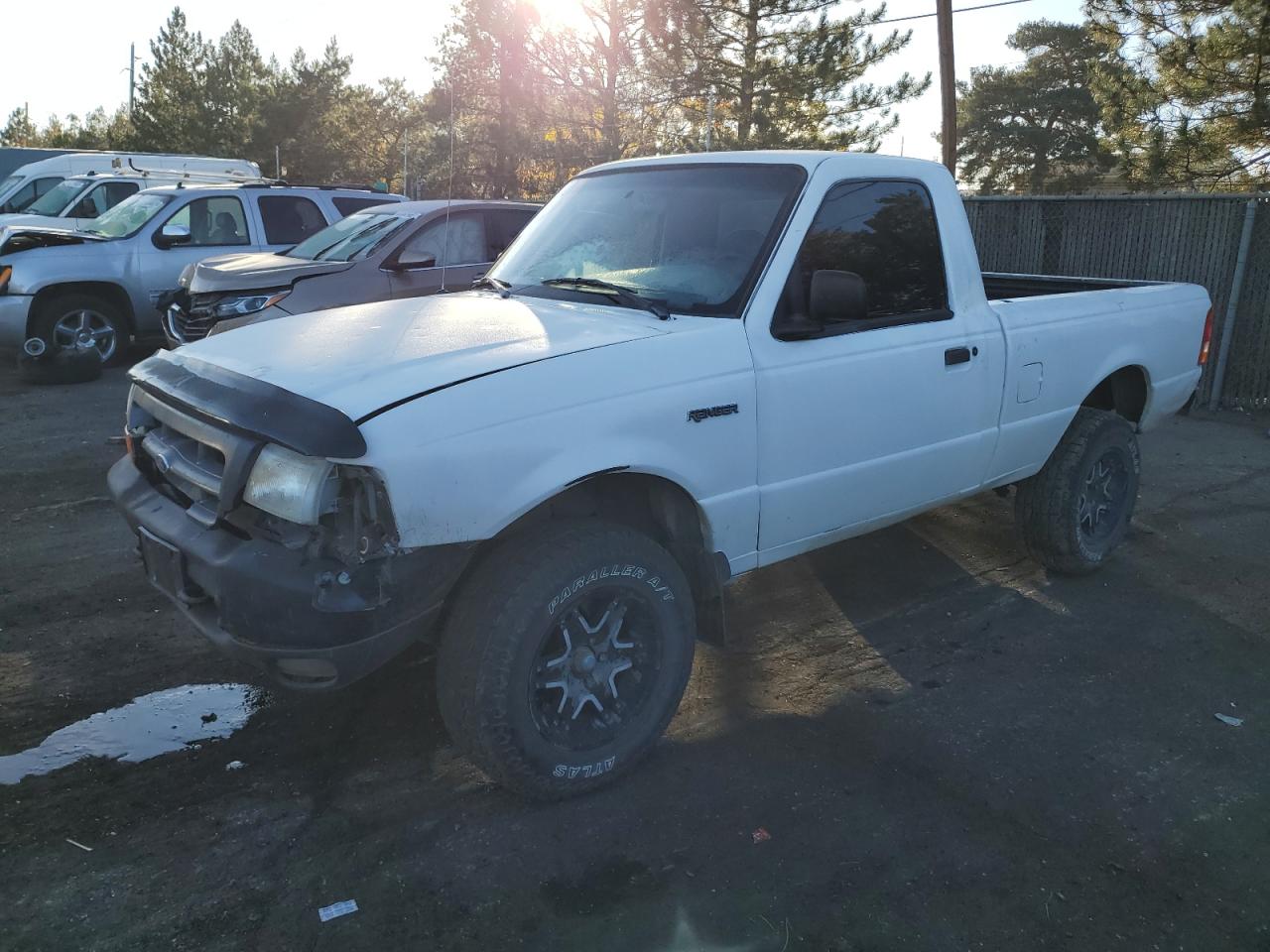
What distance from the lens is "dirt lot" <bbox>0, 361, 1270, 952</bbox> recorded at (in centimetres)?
284

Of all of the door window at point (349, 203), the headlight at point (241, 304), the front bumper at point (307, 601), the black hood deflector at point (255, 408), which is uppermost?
the door window at point (349, 203)

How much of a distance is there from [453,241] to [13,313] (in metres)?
4.89

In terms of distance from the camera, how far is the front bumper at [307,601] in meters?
2.81

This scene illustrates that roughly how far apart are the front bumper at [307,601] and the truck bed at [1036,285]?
447 cm

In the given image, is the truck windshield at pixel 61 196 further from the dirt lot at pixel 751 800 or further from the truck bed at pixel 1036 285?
the truck bed at pixel 1036 285

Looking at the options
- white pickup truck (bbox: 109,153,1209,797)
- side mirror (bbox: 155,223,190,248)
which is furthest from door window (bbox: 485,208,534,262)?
white pickup truck (bbox: 109,153,1209,797)

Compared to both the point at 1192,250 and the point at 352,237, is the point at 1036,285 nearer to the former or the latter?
the point at 1192,250

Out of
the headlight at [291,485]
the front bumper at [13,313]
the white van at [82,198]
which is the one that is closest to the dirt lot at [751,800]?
the headlight at [291,485]

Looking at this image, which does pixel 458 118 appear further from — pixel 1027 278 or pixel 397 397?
pixel 397 397

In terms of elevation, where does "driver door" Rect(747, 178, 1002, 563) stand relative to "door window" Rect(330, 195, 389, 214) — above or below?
below

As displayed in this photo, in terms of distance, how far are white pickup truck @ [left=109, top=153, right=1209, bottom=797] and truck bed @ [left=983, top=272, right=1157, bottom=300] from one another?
139cm

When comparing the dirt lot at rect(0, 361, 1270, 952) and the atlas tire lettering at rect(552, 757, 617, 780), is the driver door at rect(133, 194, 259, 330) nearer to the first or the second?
the dirt lot at rect(0, 361, 1270, 952)

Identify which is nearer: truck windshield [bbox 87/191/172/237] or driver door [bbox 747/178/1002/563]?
driver door [bbox 747/178/1002/563]

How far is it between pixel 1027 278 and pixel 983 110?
40091mm
